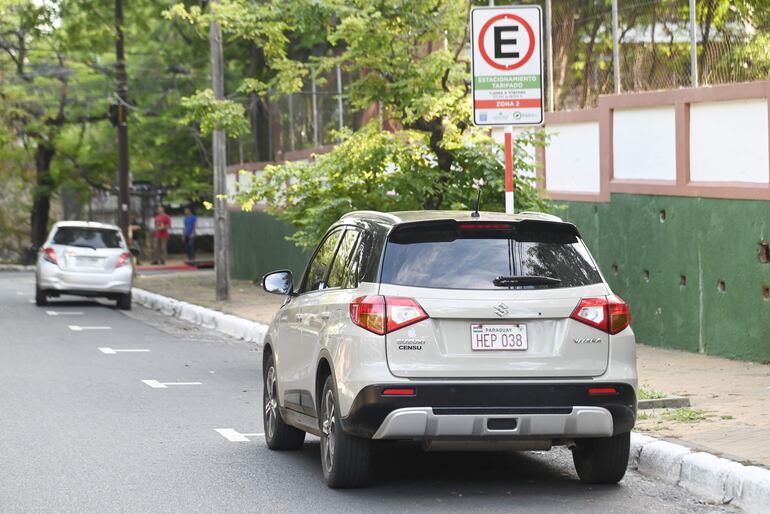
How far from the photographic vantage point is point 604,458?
8578 millimetres

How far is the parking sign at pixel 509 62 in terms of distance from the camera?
1222 centimetres

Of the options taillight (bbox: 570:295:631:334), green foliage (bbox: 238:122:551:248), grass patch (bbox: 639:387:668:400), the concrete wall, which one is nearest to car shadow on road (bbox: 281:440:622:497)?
taillight (bbox: 570:295:631:334)

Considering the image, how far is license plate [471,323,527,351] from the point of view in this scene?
26.1ft

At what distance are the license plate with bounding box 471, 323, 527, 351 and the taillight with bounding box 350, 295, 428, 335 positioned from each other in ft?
1.00

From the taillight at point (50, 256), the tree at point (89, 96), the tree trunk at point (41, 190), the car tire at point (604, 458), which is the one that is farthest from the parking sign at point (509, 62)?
the tree trunk at point (41, 190)

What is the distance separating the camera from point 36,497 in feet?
27.0

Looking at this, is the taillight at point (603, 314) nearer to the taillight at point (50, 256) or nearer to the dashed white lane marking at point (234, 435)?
the dashed white lane marking at point (234, 435)

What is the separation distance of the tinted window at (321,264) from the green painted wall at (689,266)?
568 centimetres

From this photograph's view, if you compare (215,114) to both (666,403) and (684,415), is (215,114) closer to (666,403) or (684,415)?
(666,403)

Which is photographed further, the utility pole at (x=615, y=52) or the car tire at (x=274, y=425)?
the utility pole at (x=615, y=52)

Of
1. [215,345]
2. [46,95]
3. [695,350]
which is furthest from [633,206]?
[46,95]

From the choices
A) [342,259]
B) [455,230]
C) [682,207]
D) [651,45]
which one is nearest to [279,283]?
[342,259]

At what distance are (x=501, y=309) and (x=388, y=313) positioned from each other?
63cm

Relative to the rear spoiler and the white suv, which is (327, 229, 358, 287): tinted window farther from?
the rear spoiler
